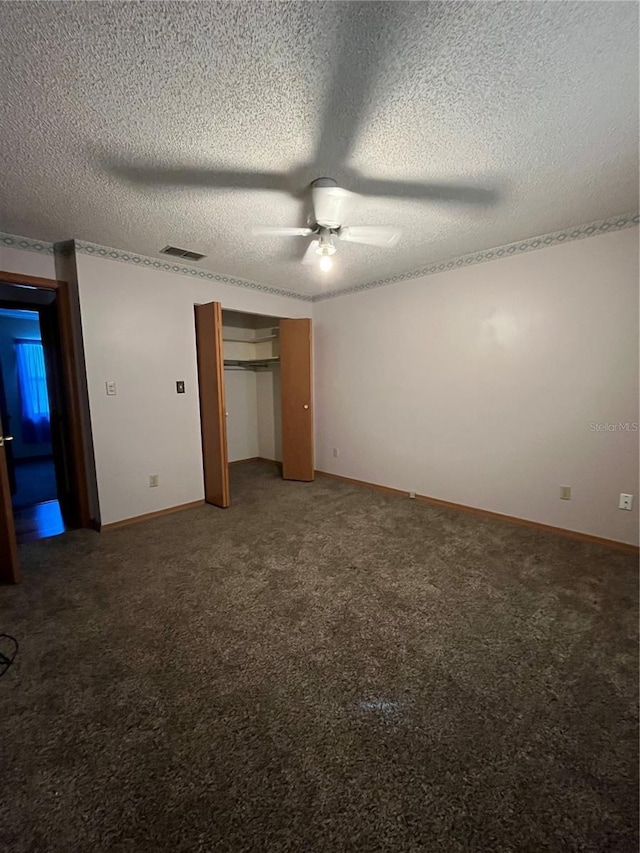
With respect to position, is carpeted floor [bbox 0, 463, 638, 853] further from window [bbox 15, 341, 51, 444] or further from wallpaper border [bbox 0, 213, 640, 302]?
window [bbox 15, 341, 51, 444]

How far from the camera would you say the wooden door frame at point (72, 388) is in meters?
2.87

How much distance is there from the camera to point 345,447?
4.44m

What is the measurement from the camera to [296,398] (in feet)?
14.5

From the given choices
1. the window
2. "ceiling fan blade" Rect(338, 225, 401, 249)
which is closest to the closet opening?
"ceiling fan blade" Rect(338, 225, 401, 249)

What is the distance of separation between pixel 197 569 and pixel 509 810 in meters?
2.01

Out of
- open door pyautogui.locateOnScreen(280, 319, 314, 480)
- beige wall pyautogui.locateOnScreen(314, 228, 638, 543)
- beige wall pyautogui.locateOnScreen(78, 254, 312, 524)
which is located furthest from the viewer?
open door pyautogui.locateOnScreen(280, 319, 314, 480)

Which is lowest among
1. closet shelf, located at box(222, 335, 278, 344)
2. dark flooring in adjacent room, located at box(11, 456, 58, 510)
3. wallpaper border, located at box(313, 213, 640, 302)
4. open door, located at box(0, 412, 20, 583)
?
dark flooring in adjacent room, located at box(11, 456, 58, 510)

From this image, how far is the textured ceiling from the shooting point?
1.09m

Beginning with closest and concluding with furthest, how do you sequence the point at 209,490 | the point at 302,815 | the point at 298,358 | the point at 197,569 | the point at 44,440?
the point at 302,815, the point at 197,569, the point at 209,490, the point at 298,358, the point at 44,440

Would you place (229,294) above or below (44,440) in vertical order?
above

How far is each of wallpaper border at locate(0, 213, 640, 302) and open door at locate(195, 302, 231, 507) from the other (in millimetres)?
477

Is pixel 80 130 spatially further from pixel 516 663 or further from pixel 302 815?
pixel 516 663

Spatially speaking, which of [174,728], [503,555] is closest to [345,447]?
[503,555]

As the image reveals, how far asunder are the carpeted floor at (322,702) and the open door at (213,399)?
1.06 meters
